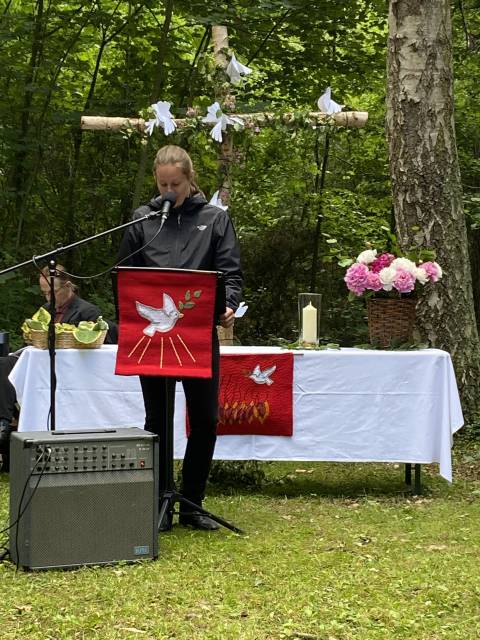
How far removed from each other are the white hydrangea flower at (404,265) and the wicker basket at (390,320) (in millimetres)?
197

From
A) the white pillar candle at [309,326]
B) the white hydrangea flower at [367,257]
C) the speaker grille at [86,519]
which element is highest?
the white hydrangea flower at [367,257]

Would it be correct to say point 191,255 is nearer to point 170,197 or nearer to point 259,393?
point 170,197

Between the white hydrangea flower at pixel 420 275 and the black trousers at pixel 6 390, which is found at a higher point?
the white hydrangea flower at pixel 420 275

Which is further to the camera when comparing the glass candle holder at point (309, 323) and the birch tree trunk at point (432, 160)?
the birch tree trunk at point (432, 160)

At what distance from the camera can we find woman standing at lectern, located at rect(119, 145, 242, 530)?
398 centimetres

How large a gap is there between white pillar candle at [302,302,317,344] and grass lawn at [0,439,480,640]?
0.93 m

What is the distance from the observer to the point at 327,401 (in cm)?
494

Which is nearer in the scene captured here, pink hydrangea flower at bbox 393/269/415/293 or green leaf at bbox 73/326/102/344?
green leaf at bbox 73/326/102/344

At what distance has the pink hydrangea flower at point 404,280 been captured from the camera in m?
5.03

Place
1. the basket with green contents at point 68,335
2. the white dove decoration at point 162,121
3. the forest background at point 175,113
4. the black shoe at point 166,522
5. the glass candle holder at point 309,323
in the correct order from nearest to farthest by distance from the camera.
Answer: the black shoe at point 166,522, the basket with green contents at point 68,335, the glass candle holder at point 309,323, the white dove decoration at point 162,121, the forest background at point 175,113

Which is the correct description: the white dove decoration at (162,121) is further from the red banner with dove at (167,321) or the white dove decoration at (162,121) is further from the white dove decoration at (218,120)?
the red banner with dove at (167,321)

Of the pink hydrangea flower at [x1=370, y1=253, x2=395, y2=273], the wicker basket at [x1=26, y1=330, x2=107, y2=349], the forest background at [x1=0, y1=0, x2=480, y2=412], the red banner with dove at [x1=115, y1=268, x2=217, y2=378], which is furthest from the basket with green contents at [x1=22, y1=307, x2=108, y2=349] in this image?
the forest background at [x1=0, y1=0, x2=480, y2=412]

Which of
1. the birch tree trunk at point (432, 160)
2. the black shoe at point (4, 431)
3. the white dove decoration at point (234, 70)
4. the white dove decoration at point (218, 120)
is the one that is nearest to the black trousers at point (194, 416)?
the black shoe at point (4, 431)

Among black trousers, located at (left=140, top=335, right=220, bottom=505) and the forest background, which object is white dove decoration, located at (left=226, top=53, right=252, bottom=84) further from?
the forest background
